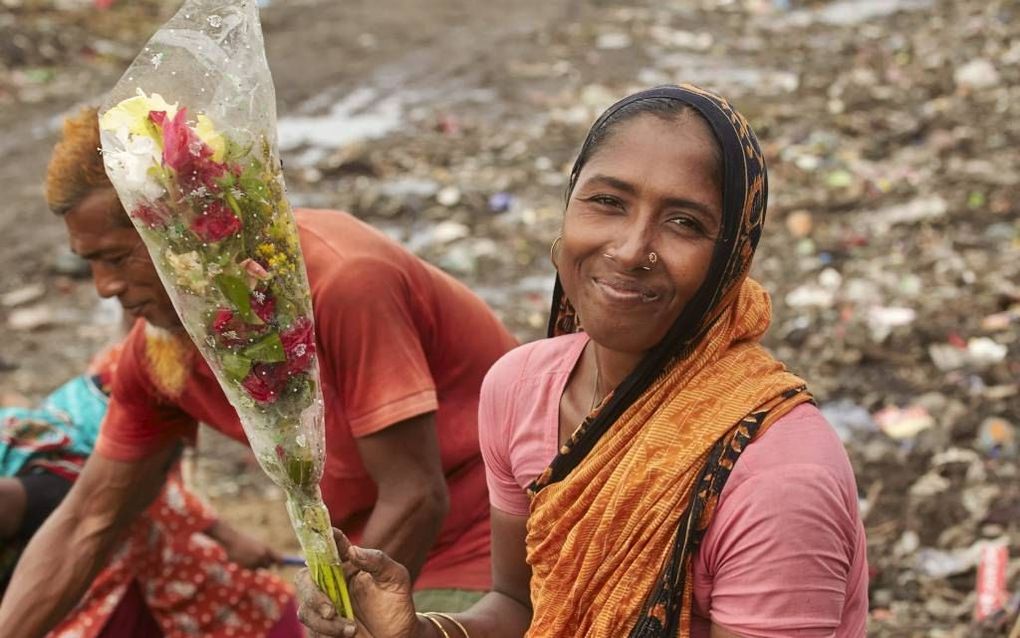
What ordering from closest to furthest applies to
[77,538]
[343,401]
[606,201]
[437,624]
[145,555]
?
[606,201] → [437,624] → [343,401] → [77,538] → [145,555]

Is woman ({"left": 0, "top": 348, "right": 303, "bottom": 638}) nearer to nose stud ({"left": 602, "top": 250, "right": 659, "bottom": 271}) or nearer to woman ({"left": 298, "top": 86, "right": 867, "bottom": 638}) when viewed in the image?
woman ({"left": 298, "top": 86, "right": 867, "bottom": 638})

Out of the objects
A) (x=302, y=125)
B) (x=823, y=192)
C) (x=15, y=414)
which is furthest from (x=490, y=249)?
(x=15, y=414)

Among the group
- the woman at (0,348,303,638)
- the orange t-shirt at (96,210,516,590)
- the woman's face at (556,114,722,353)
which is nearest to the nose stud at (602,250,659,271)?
the woman's face at (556,114,722,353)

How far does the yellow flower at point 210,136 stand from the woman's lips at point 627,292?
0.58 meters

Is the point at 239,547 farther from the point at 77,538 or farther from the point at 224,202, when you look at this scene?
the point at 224,202

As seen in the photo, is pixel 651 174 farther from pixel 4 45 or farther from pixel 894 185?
pixel 4 45

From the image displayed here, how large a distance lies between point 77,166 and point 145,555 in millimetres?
1249

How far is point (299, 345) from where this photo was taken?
183 cm

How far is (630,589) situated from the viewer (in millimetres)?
1809

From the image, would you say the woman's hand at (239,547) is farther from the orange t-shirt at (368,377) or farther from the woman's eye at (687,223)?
the woman's eye at (687,223)

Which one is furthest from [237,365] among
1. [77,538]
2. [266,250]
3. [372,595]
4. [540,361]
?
[77,538]

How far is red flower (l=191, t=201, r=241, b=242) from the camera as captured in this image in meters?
1.67

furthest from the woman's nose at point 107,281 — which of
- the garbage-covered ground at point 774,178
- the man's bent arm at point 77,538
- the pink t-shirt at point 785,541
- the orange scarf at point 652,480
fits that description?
the garbage-covered ground at point 774,178

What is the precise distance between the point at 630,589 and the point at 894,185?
574 cm
